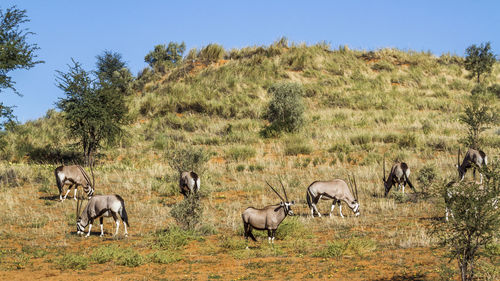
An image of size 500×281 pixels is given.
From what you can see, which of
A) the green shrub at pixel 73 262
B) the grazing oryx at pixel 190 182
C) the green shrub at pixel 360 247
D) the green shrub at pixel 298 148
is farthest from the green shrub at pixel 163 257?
the green shrub at pixel 298 148

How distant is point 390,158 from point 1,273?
61.2ft

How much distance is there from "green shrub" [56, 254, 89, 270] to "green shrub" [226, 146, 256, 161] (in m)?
15.4

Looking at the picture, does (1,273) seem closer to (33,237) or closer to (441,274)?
(33,237)

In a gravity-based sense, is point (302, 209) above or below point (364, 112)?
below

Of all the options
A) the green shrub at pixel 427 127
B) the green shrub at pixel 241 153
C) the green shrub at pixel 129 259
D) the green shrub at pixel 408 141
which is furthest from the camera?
the green shrub at pixel 427 127

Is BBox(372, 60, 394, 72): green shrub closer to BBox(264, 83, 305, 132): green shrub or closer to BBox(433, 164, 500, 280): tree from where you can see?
BBox(264, 83, 305, 132): green shrub

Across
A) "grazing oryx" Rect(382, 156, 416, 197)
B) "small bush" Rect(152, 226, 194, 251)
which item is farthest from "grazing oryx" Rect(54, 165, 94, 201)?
"grazing oryx" Rect(382, 156, 416, 197)

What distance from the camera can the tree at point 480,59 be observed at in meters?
44.7

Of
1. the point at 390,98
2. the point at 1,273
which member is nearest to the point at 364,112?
the point at 390,98

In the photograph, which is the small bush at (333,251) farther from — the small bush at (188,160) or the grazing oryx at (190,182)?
the small bush at (188,160)

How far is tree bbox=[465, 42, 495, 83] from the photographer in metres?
44.7

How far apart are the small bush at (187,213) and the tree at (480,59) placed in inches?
1636

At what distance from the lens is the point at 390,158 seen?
75.2 feet

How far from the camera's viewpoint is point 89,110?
24.6m
